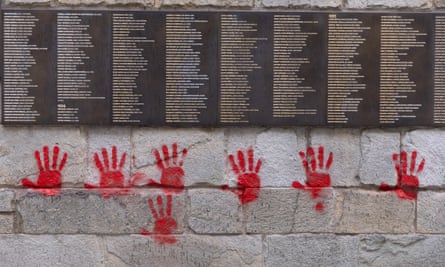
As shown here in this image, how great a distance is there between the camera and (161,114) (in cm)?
419

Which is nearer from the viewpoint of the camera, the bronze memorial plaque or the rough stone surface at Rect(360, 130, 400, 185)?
the bronze memorial plaque

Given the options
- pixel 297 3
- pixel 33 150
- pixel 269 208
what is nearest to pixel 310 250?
pixel 269 208

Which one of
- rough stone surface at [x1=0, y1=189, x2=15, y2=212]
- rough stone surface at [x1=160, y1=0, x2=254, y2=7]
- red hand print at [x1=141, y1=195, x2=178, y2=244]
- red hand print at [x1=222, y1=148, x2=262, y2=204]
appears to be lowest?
red hand print at [x1=141, y1=195, x2=178, y2=244]

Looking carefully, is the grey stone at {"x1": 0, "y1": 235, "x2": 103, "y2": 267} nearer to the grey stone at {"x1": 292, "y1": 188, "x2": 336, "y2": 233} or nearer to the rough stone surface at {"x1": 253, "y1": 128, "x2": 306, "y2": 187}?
the rough stone surface at {"x1": 253, "y1": 128, "x2": 306, "y2": 187}

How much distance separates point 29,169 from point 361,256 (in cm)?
252

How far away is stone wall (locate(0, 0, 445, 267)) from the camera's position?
4203 millimetres

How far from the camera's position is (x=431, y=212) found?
168 inches

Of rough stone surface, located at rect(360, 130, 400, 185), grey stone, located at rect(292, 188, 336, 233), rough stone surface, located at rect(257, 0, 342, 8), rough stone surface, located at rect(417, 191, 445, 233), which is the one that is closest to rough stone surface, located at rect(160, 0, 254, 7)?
rough stone surface, located at rect(257, 0, 342, 8)

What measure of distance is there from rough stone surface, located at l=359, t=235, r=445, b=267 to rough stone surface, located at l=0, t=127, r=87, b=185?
2191 mm

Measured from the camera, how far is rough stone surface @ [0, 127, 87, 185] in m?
4.21

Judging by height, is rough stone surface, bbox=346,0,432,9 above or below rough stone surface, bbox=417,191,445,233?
above

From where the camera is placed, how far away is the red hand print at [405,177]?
426 cm

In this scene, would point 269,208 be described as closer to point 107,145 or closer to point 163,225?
point 163,225

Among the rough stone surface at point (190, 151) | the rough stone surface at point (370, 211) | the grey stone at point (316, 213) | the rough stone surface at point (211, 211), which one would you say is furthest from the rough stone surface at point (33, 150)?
the rough stone surface at point (370, 211)
